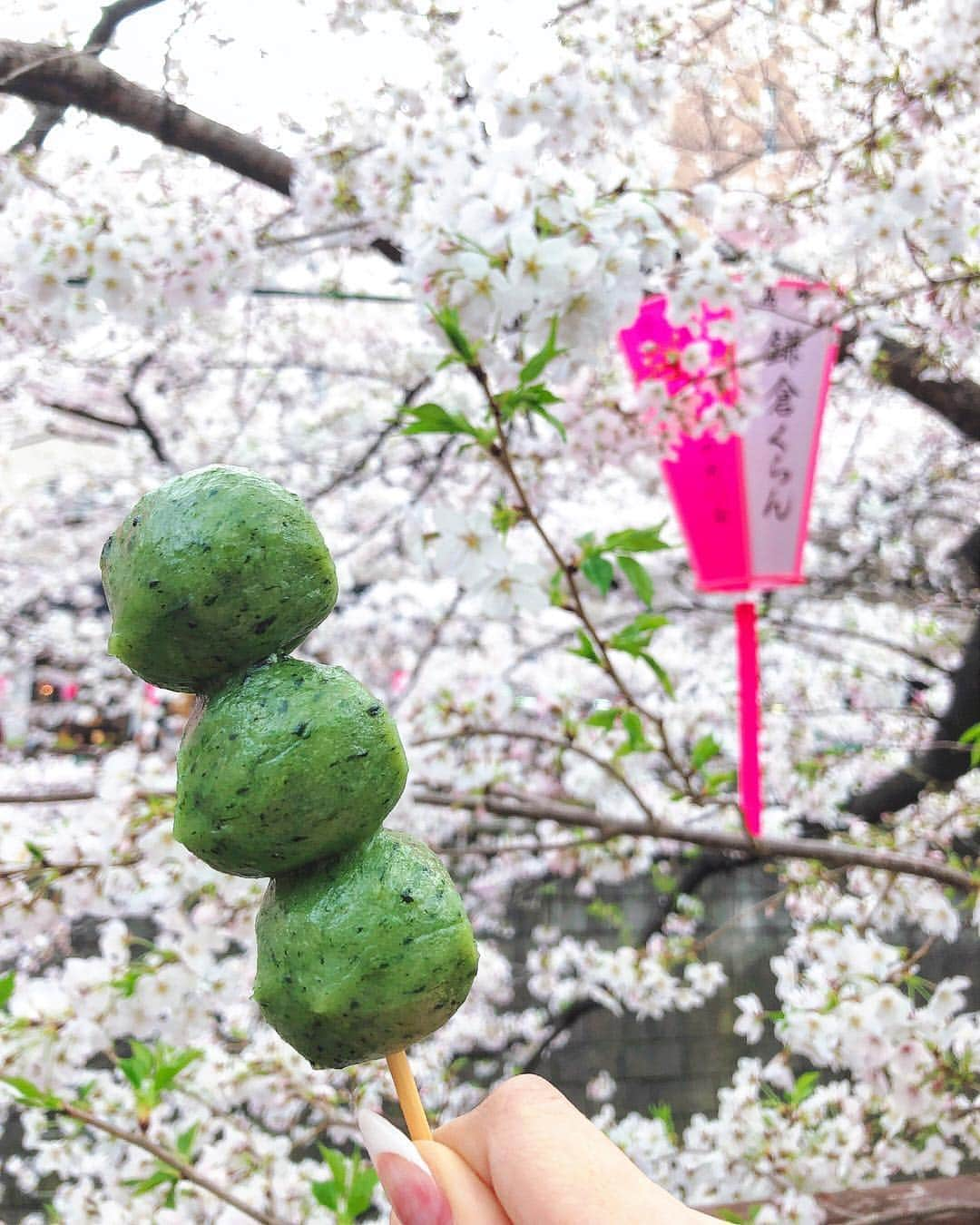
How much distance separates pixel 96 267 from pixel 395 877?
2150 mm

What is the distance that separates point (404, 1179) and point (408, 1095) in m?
0.07

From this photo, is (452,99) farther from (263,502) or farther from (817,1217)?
(817,1217)

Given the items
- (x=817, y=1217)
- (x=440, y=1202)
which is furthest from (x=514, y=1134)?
(x=817, y=1217)

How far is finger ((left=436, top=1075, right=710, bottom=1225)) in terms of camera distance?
70cm

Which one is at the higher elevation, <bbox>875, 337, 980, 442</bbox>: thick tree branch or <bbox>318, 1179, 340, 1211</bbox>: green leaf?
<bbox>875, 337, 980, 442</bbox>: thick tree branch

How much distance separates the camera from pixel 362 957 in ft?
2.46

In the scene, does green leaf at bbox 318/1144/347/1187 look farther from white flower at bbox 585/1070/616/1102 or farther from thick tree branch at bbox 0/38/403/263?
white flower at bbox 585/1070/616/1102

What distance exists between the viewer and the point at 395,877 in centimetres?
79

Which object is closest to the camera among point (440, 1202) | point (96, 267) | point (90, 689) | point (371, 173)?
point (440, 1202)

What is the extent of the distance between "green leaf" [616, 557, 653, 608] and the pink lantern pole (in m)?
0.64

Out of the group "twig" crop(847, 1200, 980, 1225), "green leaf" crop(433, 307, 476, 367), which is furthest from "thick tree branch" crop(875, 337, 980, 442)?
"twig" crop(847, 1200, 980, 1225)

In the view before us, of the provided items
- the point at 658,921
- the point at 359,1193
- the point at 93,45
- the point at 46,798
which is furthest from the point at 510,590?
the point at 658,921

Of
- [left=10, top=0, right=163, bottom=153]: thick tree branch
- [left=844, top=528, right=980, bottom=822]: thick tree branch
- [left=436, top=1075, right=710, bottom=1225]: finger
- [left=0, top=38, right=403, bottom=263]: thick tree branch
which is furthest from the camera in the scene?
[left=844, top=528, right=980, bottom=822]: thick tree branch

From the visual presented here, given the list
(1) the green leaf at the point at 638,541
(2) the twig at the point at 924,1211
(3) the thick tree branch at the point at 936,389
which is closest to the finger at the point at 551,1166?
(1) the green leaf at the point at 638,541
